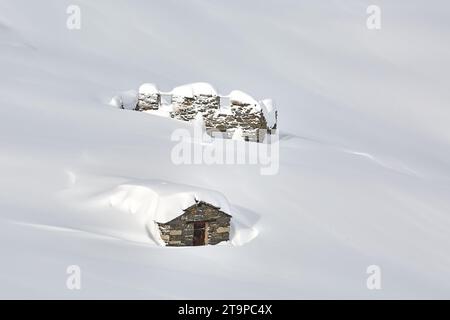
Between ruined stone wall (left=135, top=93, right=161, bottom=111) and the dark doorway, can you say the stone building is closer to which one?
the dark doorway

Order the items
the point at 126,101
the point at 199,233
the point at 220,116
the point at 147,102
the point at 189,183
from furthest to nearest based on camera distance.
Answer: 1. the point at 126,101
2. the point at 147,102
3. the point at 220,116
4. the point at 189,183
5. the point at 199,233

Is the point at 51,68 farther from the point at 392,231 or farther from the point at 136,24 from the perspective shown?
the point at 136,24

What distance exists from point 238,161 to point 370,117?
32254 mm

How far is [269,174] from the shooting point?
2512 cm

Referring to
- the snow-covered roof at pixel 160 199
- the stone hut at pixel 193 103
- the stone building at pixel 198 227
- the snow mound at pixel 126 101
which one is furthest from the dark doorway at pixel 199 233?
the snow mound at pixel 126 101

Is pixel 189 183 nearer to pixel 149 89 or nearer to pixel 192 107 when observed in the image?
pixel 192 107

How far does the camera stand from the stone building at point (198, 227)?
18.9 m

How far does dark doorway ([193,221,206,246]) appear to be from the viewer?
19328mm

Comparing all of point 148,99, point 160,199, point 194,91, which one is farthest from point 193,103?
point 160,199

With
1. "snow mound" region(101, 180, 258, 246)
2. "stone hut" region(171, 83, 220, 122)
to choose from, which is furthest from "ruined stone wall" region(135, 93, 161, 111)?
"snow mound" region(101, 180, 258, 246)

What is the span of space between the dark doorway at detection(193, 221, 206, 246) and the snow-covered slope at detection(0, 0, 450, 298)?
442 mm

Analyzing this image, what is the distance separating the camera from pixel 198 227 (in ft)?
63.6

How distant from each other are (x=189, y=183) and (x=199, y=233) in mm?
3382

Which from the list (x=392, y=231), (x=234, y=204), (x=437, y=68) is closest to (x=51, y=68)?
(x=234, y=204)
